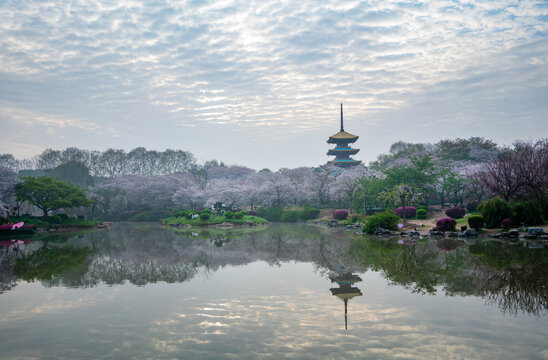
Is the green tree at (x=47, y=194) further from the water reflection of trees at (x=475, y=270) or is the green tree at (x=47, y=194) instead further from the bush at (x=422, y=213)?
the bush at (x=422, y=213)

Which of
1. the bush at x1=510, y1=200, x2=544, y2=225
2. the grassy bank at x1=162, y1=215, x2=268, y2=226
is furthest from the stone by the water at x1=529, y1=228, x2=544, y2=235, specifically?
the grassy bank at x1=162, y1=215, x2=268, y2=226

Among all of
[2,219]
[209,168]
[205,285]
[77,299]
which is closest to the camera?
[77,299]

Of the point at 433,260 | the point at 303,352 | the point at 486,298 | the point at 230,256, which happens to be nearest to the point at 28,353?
the point at 303,352

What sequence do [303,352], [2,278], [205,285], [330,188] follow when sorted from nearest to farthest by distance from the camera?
[303,352], [205,285], [2,278], [330,188]

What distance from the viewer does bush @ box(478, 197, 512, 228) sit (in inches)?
928

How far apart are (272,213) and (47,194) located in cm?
2555

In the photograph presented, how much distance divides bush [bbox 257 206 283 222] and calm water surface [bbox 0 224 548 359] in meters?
32.5

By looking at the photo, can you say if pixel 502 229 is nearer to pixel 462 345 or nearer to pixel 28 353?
pixel 462 345

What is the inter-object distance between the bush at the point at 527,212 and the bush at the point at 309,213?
2557 cm

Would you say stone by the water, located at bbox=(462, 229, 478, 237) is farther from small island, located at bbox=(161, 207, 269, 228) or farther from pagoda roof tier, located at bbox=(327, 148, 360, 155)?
pagoda roof tier, located at bbox=(327, 148, 360, 155)

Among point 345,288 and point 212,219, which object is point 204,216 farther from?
point 345,288

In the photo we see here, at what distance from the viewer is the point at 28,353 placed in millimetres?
6340

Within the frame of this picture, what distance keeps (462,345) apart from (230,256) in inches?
516

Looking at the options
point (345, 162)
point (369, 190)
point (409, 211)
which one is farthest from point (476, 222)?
Result: point (345, 162)
